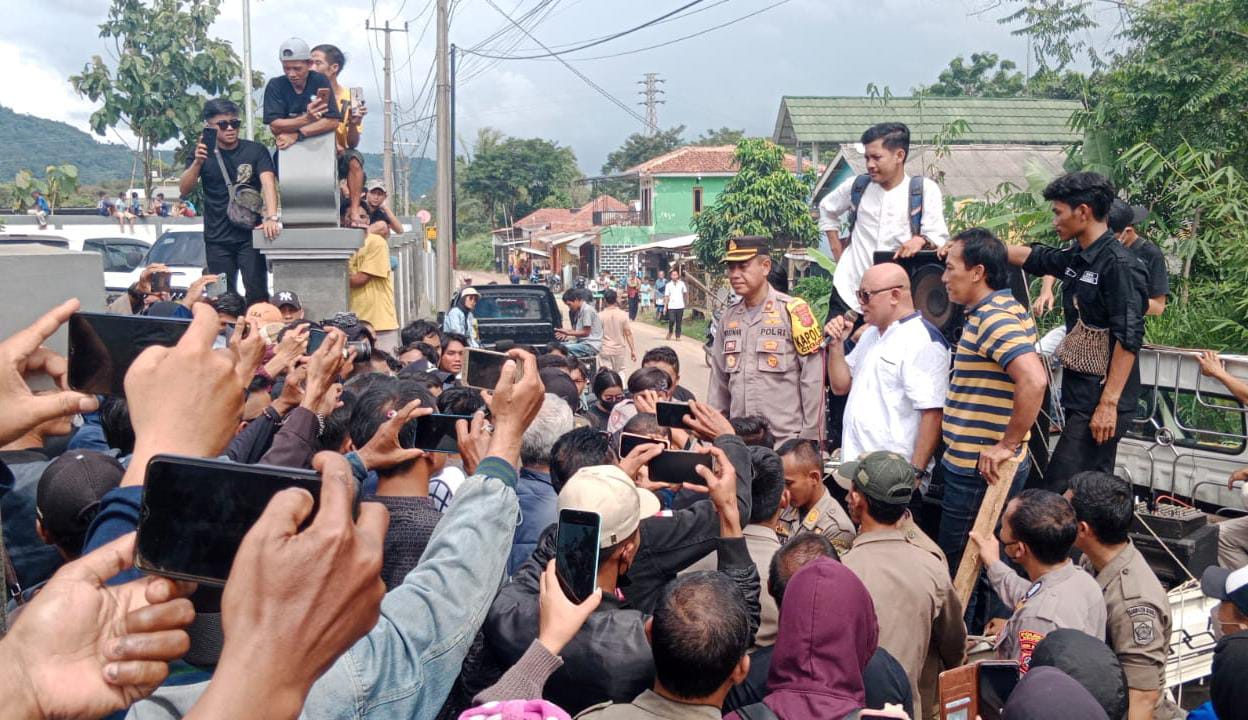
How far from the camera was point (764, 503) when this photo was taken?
13.4ft

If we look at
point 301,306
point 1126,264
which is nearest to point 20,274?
point 1126,264

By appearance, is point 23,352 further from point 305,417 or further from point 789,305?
point 789,305

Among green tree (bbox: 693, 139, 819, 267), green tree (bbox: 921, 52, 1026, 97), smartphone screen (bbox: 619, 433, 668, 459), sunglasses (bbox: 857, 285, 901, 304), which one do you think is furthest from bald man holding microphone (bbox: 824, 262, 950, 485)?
green tree (bbox: 921, 52, 1026, 97)

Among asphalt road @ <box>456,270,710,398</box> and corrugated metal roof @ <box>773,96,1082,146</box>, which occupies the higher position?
corrugated metal roof @ <box>773,96,1082,146</box>

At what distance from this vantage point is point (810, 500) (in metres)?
4.75

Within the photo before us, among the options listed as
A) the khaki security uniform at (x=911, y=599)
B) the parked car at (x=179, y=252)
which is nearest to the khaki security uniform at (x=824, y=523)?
the khaki security uniform at (x=911, y=599)

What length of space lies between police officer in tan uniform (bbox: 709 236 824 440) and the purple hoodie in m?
2.69

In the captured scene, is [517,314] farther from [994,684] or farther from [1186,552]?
[994,684]

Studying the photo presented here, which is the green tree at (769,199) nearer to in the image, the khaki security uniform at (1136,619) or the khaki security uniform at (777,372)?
the khaki security uniform at (777,372)

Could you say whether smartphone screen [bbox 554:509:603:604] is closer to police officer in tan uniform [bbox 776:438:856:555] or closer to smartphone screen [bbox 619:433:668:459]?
smartphone screen [bbox 619:433:668:459]

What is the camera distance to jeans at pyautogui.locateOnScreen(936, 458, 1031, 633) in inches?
197

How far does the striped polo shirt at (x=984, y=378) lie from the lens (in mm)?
4840

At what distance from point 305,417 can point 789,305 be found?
113 inches

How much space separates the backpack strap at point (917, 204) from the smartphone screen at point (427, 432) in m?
3.50
